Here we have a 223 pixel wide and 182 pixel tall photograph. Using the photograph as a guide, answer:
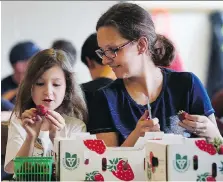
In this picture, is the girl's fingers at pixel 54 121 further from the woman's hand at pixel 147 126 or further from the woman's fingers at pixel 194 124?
the woman's fingers at pixel 194 124

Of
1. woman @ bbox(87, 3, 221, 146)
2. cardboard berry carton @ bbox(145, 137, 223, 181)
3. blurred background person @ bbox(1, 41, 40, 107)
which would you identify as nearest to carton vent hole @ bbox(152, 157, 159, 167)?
cardboard berry carton @ bbox(145, 137, 223, 181)

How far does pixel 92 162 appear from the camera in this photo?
1464 mm

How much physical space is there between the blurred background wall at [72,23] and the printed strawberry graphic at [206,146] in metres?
3.63

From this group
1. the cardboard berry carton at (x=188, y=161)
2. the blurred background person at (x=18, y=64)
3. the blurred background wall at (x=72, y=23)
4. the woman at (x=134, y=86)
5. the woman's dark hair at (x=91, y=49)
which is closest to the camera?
the cardboard berry carton at (x=188, y=161)

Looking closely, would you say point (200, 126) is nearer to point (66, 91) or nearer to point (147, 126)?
point (147, 126)

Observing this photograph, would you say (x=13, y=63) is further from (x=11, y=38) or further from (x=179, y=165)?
(x=179, y=165)

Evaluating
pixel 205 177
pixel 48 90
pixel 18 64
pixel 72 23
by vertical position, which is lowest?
pixel 205 177

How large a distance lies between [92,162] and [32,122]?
0.30 metres

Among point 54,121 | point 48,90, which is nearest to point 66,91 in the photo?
point 48,90

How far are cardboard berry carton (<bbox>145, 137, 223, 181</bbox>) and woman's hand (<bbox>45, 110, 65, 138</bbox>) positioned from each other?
0.38 meters

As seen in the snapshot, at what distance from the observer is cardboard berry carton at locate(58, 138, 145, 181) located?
4.77 ft

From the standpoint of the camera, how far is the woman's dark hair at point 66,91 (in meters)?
2.00

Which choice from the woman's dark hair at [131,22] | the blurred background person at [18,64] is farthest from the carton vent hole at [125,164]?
the blurred background person at [18,64]

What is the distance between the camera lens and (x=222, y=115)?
3.03 metres
